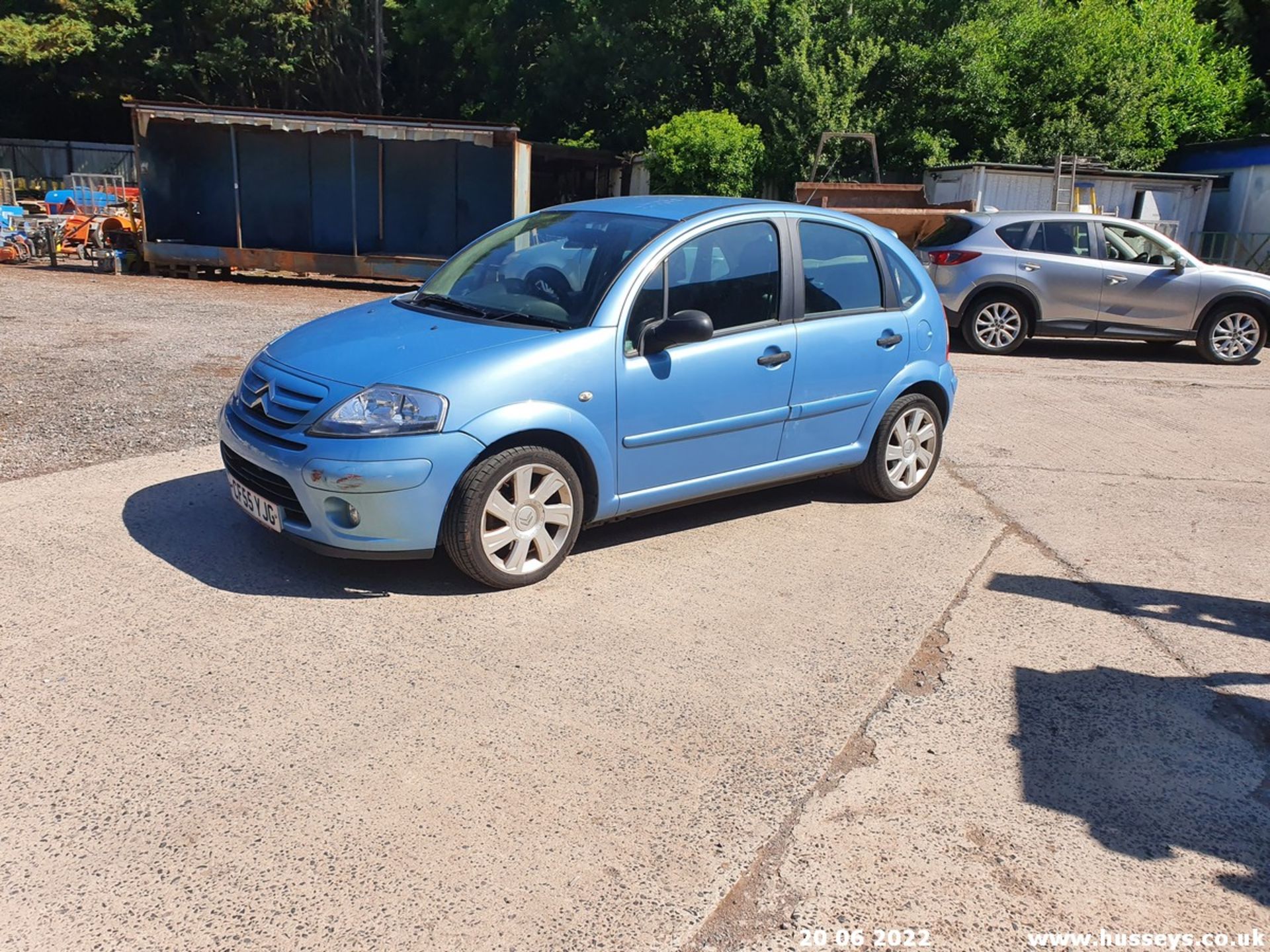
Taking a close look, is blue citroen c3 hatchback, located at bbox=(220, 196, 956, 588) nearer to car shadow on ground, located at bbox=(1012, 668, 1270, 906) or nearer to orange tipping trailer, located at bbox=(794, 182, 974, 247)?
car shadow on ground, located at bbox=(1012, 668, 1270, 906)

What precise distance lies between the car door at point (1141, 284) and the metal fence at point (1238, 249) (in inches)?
388

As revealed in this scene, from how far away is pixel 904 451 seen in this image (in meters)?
6.40

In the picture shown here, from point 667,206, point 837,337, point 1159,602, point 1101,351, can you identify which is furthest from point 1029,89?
point 1159,602

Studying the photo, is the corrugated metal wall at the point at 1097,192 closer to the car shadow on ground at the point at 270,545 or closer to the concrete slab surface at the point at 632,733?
the concrete slab surface at the point at 632,733

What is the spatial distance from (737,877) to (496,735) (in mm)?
1007

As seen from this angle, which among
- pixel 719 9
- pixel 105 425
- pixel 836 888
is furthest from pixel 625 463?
pixel 719 9

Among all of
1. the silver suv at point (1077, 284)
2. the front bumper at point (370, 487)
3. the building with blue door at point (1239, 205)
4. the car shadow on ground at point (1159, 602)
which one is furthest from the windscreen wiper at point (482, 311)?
the building with blue door at point (1239, 205)

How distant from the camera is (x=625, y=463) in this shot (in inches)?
198

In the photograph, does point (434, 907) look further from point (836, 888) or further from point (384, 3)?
point (384, 3)

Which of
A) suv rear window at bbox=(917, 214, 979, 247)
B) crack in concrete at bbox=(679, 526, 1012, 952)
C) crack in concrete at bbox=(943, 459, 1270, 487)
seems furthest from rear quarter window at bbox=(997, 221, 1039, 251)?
crack in concrete at bbox=(679, 526, 1012, 952)

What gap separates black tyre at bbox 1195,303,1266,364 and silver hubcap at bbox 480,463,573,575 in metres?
10.6

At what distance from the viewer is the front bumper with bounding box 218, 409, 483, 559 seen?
14.5 ft

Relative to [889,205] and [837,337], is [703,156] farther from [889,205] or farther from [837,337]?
[837,337]

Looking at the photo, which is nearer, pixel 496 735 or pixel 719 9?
pixel 496 735
